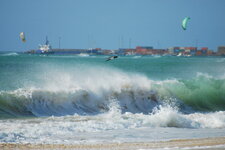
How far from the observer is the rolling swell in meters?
18.2

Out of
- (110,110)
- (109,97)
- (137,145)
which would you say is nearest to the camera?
(137,145)

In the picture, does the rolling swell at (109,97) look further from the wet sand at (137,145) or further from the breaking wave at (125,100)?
the wet sand at (137,145)

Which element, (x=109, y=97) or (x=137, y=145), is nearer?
(x=137, y=145)

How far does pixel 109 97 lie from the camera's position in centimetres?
2147

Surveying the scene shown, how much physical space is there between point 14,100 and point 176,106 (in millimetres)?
8163

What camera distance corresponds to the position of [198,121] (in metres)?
14.8

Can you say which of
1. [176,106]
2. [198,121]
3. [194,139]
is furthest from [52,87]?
[194,139]

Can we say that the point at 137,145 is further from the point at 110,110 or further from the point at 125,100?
the point at 125,100

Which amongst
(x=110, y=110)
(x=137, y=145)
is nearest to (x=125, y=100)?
(x=110, y=110)

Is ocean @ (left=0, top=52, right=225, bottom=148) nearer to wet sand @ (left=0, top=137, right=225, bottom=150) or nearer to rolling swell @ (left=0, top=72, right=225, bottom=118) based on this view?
rolling swell @ (left=0, top=72, right=225, bottom=118)

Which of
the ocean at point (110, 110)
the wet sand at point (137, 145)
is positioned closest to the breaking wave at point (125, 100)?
the ocean at point (110, 110)

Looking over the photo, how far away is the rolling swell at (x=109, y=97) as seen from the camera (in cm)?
1823

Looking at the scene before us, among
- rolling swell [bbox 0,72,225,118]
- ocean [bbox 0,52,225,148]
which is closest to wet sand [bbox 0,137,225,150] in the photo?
ocean [bbox 0,52,225,148]

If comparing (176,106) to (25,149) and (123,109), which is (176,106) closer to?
(123,109)
